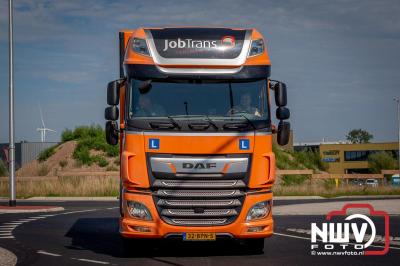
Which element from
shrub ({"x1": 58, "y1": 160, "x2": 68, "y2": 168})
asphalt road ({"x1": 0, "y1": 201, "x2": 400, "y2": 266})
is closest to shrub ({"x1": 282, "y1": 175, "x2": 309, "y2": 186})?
shrub ({"x1": 58, "y1": 160, "x2": 68, "y2": 168})

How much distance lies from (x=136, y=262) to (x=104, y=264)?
1.97 ft

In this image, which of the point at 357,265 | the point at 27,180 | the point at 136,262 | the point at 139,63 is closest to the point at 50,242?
the point at 136,262

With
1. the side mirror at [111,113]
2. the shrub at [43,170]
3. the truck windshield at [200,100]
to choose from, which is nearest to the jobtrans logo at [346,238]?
the truck windshield at [200,100]

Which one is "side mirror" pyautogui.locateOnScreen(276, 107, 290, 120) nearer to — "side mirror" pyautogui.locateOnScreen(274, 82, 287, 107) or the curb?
"side mirror" pyautogui.locateOnScreen(274, 82, 287, 107)

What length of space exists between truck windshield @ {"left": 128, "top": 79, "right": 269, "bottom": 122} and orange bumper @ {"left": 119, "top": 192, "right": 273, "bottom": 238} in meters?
1.41

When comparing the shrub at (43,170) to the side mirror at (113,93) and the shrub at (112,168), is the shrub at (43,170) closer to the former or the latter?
the shrub at (112,168)

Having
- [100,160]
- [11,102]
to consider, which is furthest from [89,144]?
[11,102]

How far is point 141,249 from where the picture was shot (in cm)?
1329

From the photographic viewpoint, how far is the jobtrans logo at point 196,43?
13.0 meters

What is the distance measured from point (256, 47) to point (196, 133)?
2.05m

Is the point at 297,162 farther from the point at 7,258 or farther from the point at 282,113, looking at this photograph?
the point at 7,258

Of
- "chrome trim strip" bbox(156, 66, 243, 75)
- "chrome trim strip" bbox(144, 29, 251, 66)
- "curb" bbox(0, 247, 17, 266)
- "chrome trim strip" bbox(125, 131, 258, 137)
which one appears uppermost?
"chrome trim strip" bbox(144, 29, 251, 66)

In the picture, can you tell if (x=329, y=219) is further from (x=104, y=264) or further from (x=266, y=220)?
(x=104, y=264)

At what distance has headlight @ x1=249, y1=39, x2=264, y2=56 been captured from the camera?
1307cm
